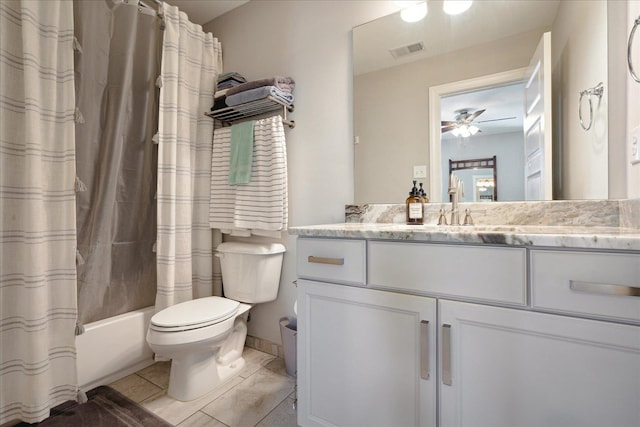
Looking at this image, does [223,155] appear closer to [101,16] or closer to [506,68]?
[101,16]

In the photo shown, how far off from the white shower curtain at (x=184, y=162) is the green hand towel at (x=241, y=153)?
27 cm

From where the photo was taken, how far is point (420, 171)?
1.46 meters

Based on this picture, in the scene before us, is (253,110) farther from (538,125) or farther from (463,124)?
(538,125)

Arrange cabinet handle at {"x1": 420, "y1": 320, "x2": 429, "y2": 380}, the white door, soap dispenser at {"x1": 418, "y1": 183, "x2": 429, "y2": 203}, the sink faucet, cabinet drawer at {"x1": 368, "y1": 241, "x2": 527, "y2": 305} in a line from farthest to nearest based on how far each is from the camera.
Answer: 1. soap dispenser at {"x1": 418, "y1": 183, "x2": 429, "y2": 203}
2. the sink faucet
3. the white door
4. cabinet handle at {"x1": 420, "y1": 320, "x2": 429, "y2": 380}
5. cabinet drawer at {"x1": 368, "y1": 241, "x2": 527, "y2": 305}

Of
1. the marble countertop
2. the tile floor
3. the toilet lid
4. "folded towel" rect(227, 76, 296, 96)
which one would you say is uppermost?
"folded towel" rect(227, 76, 296, 96)

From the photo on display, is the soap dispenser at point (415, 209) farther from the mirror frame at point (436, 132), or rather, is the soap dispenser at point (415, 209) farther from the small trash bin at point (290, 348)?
the small trash bin at point (290, 348)

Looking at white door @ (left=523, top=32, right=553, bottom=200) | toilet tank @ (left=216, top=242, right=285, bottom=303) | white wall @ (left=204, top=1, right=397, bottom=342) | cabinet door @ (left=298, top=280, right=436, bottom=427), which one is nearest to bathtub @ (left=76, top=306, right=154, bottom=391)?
toilet tank @ (left=216, top=242, right=285, bottom=303)

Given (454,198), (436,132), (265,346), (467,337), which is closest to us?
(467,337)

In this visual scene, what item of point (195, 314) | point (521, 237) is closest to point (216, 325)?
point (195, 314)

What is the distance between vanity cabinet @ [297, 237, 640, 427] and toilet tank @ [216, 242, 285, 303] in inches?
25.7

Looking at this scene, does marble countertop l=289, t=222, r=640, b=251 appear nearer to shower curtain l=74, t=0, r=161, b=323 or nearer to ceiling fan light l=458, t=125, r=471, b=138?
ceiling fan light l=458, t=125, r=471, b=138

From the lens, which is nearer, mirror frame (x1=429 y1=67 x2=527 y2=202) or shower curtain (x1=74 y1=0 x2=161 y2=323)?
mirror frame (x1=429 y1=67 x2=527 y2=202)

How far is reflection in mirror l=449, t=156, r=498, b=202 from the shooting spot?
1301mm

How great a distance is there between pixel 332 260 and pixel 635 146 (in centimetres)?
107
